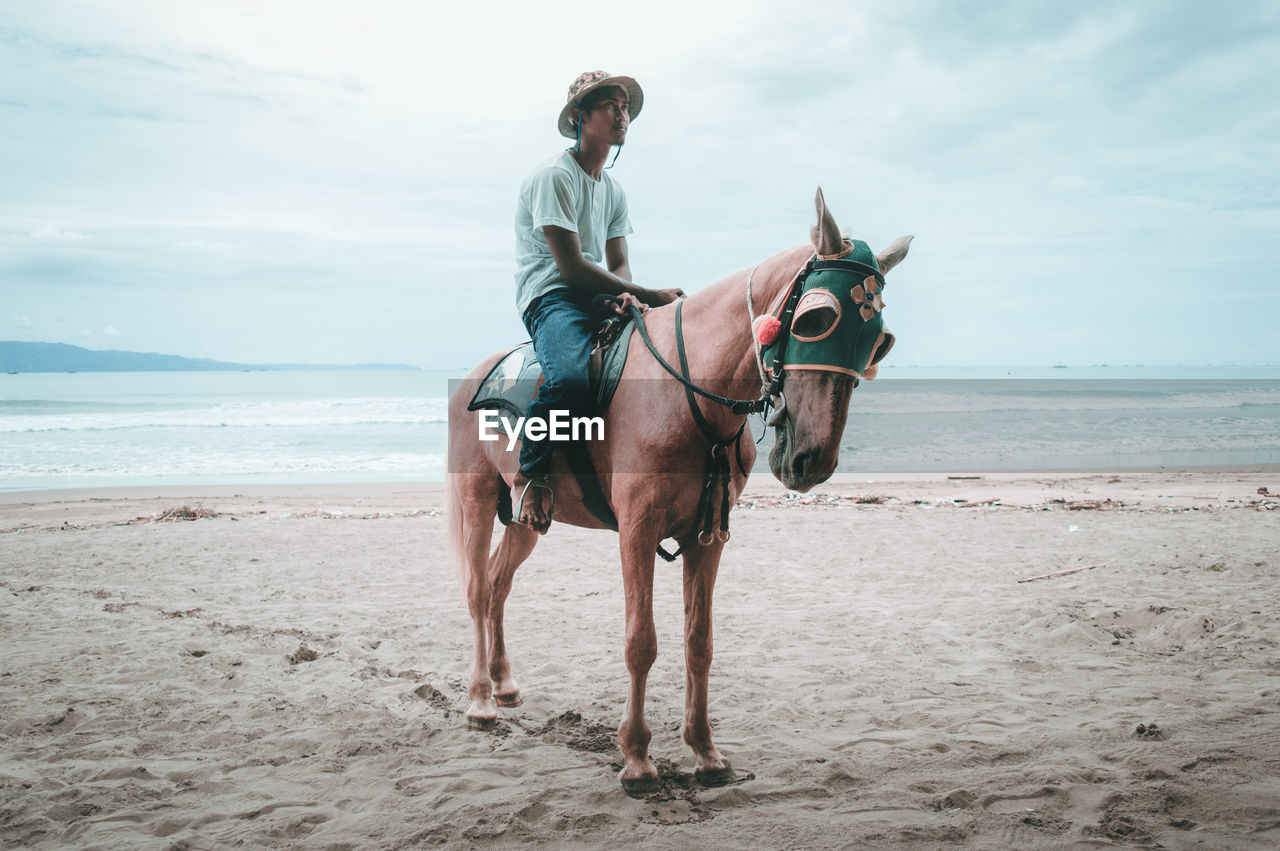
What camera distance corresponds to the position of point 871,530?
920 centimetres

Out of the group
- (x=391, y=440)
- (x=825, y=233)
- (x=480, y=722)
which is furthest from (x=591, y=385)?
(x=391, y=440)

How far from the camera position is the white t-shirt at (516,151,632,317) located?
3256 millimetres

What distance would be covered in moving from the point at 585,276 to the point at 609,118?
0.74 metres

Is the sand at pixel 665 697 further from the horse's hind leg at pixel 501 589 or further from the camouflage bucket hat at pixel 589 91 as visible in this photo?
the camouflage bucket hat at pixel 589 91

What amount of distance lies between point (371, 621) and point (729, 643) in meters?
2.73

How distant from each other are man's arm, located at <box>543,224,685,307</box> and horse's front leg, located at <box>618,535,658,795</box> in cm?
111

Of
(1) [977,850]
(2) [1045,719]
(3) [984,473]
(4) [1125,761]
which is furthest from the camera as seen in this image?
(3) [984,473]

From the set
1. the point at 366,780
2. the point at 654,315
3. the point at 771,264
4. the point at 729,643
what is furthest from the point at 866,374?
the point at 729,643

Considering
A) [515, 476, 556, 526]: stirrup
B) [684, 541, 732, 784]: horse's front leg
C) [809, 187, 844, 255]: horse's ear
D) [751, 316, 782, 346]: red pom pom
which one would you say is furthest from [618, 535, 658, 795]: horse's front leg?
[809, 187, 844, 255]: horse's ear

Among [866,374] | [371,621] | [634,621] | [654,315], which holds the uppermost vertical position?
[654,315]

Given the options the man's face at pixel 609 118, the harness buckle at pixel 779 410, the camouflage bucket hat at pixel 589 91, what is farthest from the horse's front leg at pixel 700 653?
the camouflage bucket hat at pixel 589 91

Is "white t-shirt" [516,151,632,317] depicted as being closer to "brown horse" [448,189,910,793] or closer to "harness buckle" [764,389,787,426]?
"brown horse" [448,189,910,793]

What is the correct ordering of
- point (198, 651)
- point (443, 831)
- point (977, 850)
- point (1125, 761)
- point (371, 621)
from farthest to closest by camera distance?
point (371, 621), point (198, 651), point (1125, 761), point (443, 831), point (977, 850)

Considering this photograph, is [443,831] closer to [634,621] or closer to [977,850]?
[634,621]
